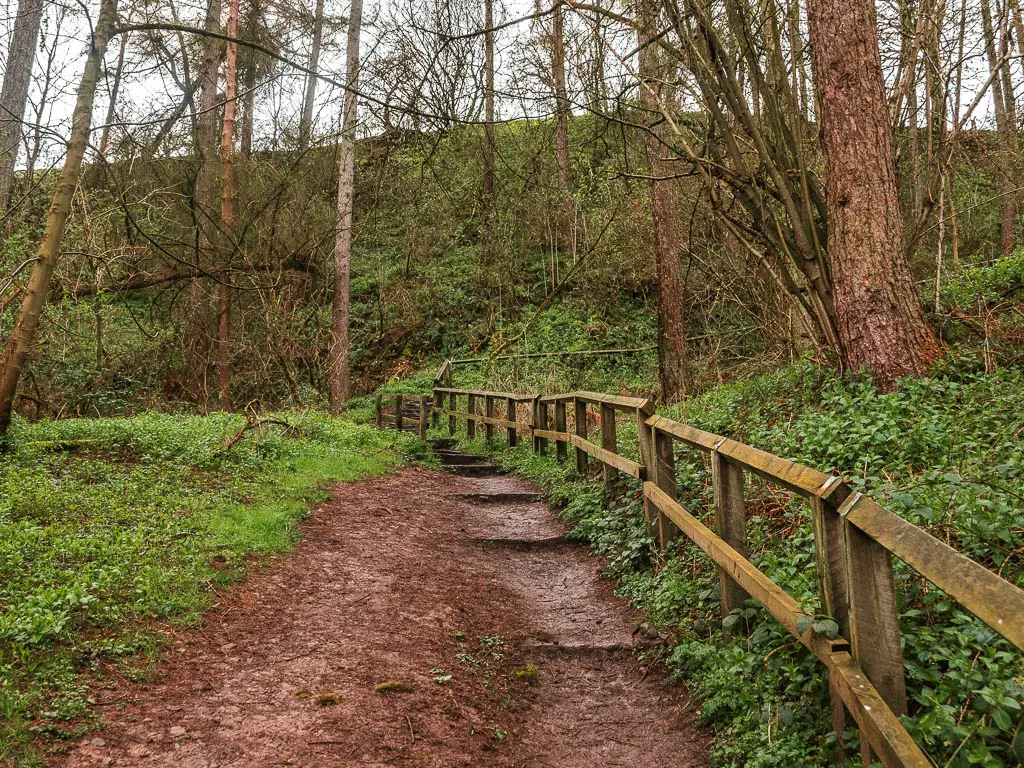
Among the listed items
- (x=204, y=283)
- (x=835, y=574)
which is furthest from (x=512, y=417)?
(x=204, y=283)

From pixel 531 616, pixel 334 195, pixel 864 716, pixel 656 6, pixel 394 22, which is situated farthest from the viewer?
pixel 334 195

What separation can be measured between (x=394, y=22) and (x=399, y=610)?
4.13 meters

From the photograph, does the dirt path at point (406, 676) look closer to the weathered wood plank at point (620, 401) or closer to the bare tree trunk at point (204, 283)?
the weathered wood plank at point (620, 401)

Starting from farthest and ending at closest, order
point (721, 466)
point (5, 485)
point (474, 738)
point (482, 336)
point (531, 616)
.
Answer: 1. point (482, 336)
2. point (5, 485)
3. point (531, 616)
4. point (721, 466)
5. point (474, 738)

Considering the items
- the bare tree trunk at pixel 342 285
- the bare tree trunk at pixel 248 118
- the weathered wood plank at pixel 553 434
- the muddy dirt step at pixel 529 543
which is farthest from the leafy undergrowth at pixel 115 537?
the bare tree trunk at pixel 248 118

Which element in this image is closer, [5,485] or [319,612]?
[319,612]

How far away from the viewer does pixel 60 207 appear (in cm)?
756

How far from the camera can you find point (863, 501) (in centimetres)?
267

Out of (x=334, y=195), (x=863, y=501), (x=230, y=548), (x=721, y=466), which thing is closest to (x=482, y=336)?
(x=334, y=195)

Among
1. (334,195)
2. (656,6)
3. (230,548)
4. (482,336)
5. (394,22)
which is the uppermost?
(334,195)

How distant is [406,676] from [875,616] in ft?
8.53

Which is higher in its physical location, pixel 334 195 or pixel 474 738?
pixel 334 195

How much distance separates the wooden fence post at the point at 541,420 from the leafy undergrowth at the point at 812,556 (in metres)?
3.10

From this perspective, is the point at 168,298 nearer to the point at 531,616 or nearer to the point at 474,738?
the point at 531,616
